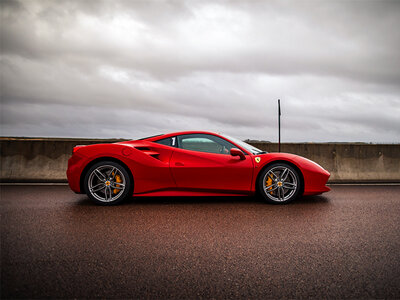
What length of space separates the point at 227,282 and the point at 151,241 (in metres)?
1.18

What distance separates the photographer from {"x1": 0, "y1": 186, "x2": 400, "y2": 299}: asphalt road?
6.79ft

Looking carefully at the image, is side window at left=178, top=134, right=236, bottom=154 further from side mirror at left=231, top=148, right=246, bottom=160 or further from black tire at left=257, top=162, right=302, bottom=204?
black tire at left=257, top=162, right=302, bottom=204

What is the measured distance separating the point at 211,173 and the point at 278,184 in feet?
3.83

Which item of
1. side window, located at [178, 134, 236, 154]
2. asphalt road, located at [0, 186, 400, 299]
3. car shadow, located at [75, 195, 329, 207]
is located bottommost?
asphalt road, located at [0, 186, 400, 299]

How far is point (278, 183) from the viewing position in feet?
16.8

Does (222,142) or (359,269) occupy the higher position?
(222,142)

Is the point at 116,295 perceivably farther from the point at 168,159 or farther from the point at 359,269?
the point at 168,159

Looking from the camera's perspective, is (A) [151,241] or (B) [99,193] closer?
Result: (A) [151,241]

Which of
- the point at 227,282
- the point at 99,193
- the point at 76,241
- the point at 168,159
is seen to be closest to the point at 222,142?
the point at 168,159

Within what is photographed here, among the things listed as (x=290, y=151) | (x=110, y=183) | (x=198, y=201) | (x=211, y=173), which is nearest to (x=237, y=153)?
(x=211, y=173)

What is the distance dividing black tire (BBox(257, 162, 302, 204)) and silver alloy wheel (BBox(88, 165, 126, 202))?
91.0 inches

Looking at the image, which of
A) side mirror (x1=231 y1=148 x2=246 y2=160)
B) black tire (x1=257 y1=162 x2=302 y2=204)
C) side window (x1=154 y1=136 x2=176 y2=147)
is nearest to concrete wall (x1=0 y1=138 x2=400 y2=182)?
black tire (x1=257 y1=162 x2=302 y2=204)

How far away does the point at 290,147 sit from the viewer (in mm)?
8289

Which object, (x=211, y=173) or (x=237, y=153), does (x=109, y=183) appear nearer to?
(x=211, y=173)
